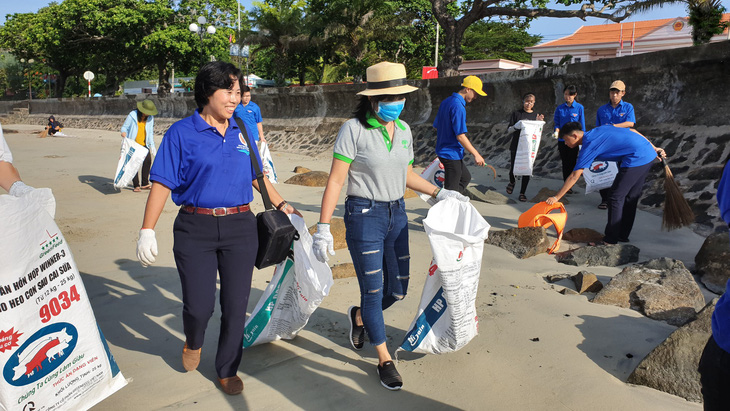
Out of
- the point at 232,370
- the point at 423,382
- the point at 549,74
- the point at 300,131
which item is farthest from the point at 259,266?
the point at 300,131

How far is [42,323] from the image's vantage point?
246 cm

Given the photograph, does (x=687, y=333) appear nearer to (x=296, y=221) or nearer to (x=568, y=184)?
(x=296, y=221)

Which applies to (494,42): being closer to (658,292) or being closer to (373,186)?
(658,292)

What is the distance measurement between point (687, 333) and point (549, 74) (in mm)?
7251

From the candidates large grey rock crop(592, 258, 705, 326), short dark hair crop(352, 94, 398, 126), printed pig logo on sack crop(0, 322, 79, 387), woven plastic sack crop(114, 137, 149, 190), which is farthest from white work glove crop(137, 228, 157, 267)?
woven plastic sack crop(114, 137, 149, 190)

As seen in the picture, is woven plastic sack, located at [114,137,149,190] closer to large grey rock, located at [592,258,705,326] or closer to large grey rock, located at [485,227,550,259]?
large grey rock, located at [485,227,550,259]

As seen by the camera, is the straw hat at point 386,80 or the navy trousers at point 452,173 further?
the navy trousers at point 452,173

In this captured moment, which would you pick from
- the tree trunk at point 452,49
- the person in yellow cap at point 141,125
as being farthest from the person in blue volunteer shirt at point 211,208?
the tree trunk at point 452,49

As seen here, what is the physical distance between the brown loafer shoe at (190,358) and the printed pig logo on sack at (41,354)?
25.7 inches

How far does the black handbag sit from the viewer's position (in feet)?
9.89

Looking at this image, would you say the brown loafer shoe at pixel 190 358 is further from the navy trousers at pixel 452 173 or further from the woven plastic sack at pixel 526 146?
the woven plastic sack at pixel 526 146

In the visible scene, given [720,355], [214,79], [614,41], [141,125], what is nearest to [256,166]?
[214,79]

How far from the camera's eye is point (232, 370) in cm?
300

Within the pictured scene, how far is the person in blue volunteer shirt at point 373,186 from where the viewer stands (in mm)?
3070
